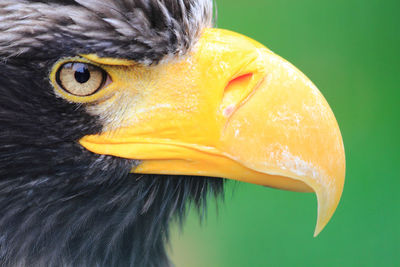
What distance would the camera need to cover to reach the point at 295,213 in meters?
3.70

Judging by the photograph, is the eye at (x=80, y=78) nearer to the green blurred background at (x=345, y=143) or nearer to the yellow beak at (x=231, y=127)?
the yellow beak at (x=231, y=127)

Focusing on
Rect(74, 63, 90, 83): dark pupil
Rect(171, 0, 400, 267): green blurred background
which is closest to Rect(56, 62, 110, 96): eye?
Rect(74, 63, 90, 83): dark pupil

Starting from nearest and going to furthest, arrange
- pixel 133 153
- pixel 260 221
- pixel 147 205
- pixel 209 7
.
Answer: pixel 133 153, pixel 147 205, pixel 209 7, pixel 260 221

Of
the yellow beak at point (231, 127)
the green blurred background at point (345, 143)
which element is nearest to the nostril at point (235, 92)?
the yellow beak at point (231, 127)

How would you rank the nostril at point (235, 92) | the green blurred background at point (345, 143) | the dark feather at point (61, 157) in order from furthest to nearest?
the green blurred background at point (345, 143)
the nostril at point (235, 92)
the dark feather at point (61, 157)

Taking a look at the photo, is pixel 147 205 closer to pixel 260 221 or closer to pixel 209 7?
pixel 209 7

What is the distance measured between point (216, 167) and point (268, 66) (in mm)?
372

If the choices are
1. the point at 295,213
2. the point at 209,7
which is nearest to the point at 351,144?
the point at 295,213

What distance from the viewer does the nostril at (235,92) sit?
1646mm

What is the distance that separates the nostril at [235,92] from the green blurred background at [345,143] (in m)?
1.93

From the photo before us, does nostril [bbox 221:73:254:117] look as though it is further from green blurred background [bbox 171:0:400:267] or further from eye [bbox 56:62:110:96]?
green blurred background [bbox 171:0:400:267]

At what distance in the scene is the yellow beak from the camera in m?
1.62

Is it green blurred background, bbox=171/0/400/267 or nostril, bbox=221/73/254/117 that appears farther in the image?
green blurred background, bbox=171/0/400/267

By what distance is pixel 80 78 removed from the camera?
1.59m
